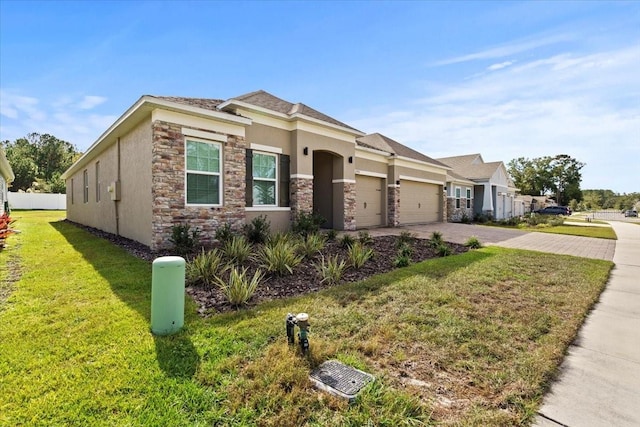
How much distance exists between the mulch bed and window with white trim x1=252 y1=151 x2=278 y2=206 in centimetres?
277

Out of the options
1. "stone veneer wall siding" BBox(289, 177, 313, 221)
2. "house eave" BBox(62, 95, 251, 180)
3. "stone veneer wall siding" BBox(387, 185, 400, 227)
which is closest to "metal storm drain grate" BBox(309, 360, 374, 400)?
"house eave" BBox(62, 95, 251, 180)

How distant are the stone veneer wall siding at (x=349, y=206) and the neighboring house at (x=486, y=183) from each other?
703 inches

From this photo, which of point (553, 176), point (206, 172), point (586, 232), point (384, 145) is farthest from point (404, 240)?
point (553, 176)

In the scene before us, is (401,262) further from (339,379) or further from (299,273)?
(339,379)

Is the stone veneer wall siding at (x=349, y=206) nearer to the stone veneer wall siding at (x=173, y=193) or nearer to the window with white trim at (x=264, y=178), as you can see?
the window with white trim at (x=264, y=178)

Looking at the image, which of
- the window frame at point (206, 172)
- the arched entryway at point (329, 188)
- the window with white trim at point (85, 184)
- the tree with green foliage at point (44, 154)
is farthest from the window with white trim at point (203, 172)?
the tree with green foliage at point (44, 154)

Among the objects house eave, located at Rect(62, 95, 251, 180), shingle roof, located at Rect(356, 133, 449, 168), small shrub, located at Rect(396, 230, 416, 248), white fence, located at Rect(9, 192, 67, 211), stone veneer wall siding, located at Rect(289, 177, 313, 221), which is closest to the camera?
house eave, located at Rect(62, 95, 251, 180)

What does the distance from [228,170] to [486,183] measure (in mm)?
24172

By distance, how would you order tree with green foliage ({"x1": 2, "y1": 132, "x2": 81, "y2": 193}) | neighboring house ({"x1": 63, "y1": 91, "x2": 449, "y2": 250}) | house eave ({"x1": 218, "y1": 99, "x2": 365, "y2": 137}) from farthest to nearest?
tree with green foliage ({"x1": 2, "y1": 132, "x2": 81, "y2": 193}) < house eave ({"x1": 218, "y1": 99, "x2": 365, "y2": 137}) < neighboring house ({"x1": 63, "y1": 91, "x2": 449, "y2": 250})

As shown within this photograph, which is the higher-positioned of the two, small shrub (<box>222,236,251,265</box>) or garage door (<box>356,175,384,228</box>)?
garage door (<box>356,175,384,228</box>)

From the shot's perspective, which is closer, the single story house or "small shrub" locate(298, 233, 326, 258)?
"small shrub" locate(298, 233, 326, 258)

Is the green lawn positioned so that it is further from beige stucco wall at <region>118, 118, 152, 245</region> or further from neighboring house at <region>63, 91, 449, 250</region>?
beige stucco wall at <region>118, 118, 152, 245</region>

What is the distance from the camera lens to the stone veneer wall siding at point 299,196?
11.1m

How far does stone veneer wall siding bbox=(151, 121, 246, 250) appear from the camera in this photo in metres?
7.95
